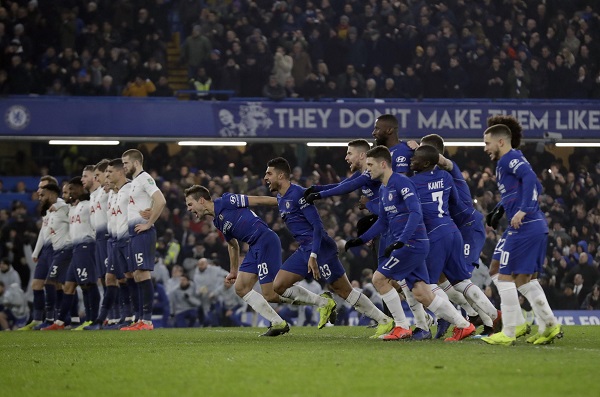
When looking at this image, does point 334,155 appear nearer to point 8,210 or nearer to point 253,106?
point 253,106

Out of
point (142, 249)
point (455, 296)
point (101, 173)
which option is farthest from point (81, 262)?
point (455, 296)

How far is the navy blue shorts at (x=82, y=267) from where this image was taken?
16000 mm

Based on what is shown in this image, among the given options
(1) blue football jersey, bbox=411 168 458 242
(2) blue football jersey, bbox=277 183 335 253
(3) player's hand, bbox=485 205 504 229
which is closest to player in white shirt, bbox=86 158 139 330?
(2) blue football jersey, bbox=277 183 335 253

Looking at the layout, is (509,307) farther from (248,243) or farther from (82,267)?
(82,267)

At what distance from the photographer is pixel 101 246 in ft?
52.7

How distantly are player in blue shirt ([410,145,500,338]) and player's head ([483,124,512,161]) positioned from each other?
117cm

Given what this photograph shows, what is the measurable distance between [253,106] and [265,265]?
35.5 ft

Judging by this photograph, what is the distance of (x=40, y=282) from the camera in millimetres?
16625

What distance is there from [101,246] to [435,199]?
7.11 metres

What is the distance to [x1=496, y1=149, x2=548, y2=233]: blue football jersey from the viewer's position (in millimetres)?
8906

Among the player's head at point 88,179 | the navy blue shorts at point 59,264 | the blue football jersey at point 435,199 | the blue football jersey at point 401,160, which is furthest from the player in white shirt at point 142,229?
the blue football jersey at point 435,199

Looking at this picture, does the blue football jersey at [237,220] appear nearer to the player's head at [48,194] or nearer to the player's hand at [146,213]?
the player's hand at [146,213]

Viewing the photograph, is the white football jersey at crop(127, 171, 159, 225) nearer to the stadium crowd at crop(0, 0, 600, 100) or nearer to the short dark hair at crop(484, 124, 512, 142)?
the short dark hair at crop(484, 124, 512, 142)

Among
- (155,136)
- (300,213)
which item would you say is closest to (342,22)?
(155,136)
